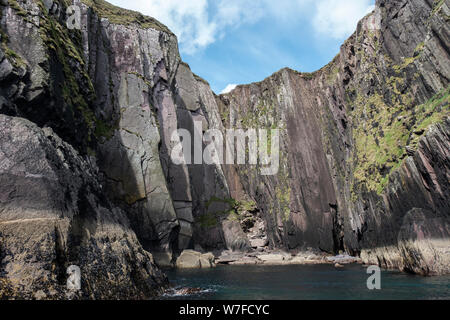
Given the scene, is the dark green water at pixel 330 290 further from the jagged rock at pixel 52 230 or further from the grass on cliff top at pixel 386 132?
the grass on cliff top at pixel 386 132

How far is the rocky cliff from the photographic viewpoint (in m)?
19.1

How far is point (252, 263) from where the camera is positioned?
183ft

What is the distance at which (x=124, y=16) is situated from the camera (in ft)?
208

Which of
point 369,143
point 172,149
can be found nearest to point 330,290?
point 369,143

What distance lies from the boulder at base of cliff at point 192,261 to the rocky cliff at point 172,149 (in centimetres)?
162

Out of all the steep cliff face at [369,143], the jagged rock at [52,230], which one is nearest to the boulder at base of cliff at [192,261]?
the steep cliff face at [369,143]

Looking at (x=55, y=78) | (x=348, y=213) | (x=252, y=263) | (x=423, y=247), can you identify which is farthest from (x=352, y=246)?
(x=55, y=78)

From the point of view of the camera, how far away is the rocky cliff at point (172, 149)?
19062 mm

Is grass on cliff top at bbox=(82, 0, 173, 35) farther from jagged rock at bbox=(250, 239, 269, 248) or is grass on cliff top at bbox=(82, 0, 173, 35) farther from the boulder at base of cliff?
jagged rock at bbox=(250, 239, 269, 248)

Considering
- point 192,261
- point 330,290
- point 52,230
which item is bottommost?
point 330,290

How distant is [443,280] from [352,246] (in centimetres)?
2861

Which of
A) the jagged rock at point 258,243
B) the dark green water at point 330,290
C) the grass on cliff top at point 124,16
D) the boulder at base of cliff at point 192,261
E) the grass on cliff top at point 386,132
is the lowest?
the dark green water at point 330,290

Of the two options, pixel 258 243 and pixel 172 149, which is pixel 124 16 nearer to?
pixel 172 149

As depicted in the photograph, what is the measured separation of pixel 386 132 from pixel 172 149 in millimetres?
36001
